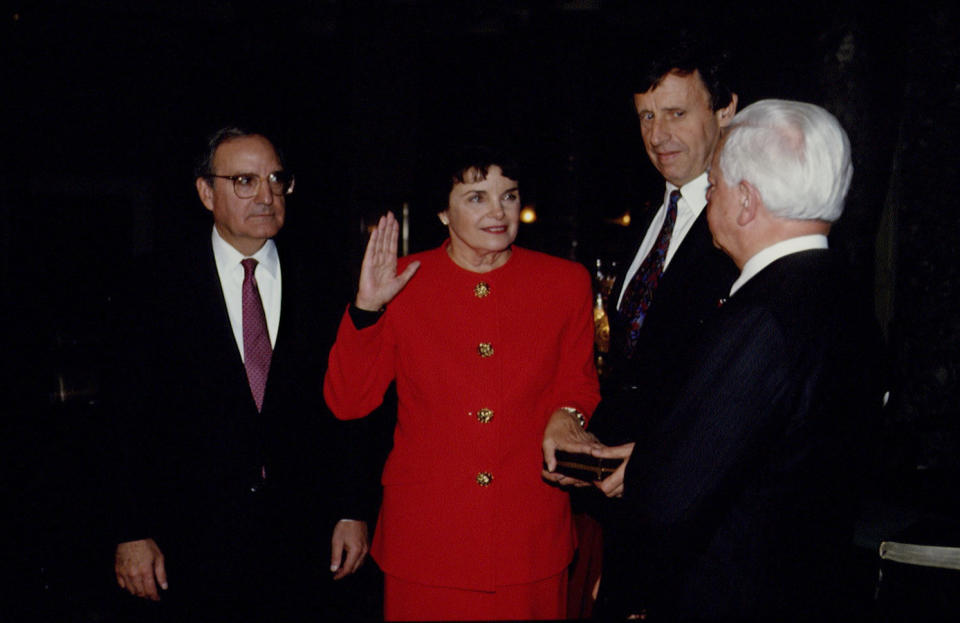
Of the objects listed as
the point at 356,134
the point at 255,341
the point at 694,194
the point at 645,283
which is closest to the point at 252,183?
the point at 255,341

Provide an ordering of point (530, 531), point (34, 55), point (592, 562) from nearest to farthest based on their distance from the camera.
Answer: point (530, 531)
point (592, 562)
point (34, 55)

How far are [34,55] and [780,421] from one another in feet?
23.1

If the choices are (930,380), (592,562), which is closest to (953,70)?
(930,380)

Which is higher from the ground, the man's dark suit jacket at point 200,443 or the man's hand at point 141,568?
the man's dark suit jacket at point 200,443

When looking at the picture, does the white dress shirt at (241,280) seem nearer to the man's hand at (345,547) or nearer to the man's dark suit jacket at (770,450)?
the man's hand at (345,547)

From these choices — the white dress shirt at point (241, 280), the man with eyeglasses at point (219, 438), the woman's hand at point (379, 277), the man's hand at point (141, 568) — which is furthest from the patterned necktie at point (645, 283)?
the man's hand at point (141, 568)

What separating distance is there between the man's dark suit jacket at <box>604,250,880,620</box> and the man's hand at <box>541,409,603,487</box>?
16.3 inches

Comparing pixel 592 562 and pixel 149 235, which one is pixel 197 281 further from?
pixel 149 235

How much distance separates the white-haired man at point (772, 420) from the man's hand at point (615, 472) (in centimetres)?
27

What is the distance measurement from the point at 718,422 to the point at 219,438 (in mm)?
1375

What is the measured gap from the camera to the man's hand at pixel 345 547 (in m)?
2.17

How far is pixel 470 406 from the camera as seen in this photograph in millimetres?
1938

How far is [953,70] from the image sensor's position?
3.87m

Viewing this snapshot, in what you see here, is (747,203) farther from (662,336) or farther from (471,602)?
(471,602)
